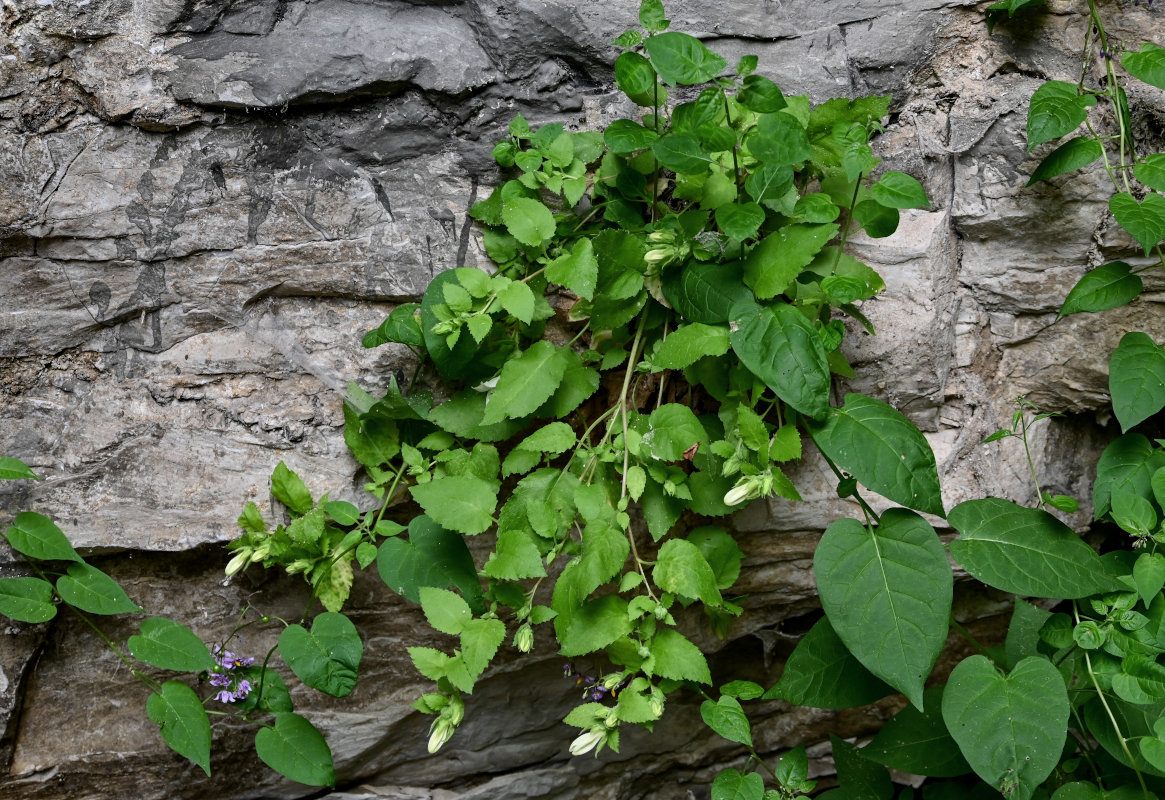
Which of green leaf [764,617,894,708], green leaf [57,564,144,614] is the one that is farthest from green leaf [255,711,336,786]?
green leaf [764,617,894,708]

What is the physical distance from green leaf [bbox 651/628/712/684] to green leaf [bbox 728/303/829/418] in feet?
1.57

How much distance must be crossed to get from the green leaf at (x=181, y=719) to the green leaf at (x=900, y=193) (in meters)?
1.62

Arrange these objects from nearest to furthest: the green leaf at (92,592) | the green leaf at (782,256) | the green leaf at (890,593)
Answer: the green leaf at (890,593) → the green leaf at (782,256) → the green leaf at (92,592)

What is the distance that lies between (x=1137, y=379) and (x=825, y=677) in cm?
82

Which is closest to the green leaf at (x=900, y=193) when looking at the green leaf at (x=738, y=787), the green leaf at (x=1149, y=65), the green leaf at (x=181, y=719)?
the green leaf at (x=1149, y=65)

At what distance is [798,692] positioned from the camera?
5.55 feet

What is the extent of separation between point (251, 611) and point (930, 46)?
1927mm

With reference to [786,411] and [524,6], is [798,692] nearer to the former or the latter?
[786,411]

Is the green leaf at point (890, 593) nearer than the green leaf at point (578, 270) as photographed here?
Yes

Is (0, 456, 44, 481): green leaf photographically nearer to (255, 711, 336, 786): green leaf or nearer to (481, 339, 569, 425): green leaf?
(255, 711, 336, 786): green leaf

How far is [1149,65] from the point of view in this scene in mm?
1634

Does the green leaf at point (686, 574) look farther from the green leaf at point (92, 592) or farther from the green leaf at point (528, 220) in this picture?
A: the green leaf at point (92, 592)

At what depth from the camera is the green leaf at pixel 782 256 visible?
1.55m

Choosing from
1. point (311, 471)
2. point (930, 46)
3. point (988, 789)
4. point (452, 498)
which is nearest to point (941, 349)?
point (930, 46)
